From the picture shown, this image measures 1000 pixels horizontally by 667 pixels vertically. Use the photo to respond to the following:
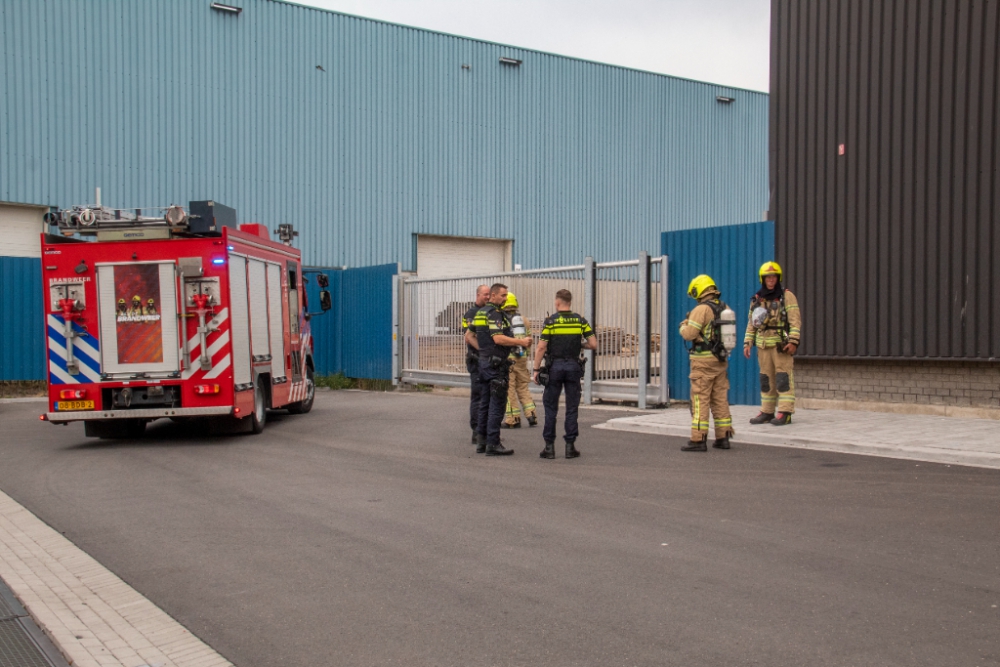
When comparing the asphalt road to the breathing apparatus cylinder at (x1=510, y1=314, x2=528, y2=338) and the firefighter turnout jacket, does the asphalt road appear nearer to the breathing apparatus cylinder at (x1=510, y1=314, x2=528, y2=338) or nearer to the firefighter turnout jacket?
the firefighter turnout jacket

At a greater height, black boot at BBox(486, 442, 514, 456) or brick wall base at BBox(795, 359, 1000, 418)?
brick wall base at BBox(795, 359, 1000, 418)

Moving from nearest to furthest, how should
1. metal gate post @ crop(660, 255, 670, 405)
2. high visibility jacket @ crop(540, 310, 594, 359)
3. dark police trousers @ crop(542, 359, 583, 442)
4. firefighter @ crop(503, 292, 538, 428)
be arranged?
dark police trousers @ crop(542, 359, 583, 442) < high visibility jacket @ crop(540, 310, 594, 359) < firefighter @ crop(503, 292, 538, 428) < metal gate post @ crop(660, 255, 670, 405)

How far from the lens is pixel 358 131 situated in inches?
1225

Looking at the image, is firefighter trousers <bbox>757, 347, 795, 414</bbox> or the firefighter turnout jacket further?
firefighter trousers <bbox>757, 347, 795, 414</bbox>

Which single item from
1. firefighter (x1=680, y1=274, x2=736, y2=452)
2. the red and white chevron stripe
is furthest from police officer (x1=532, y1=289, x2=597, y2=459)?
the red and white chevron stripe

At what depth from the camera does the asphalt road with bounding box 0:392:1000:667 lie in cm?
458

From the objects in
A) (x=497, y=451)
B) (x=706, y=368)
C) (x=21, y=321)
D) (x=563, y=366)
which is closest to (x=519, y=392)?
(x=497, y=451)

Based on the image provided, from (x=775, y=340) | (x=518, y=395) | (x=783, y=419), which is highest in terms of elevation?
(x=775, y=340)

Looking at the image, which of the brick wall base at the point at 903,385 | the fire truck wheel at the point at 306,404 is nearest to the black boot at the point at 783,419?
the brick wall base at the point at 903,385

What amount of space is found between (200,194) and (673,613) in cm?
2555

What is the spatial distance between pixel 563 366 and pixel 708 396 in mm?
1610

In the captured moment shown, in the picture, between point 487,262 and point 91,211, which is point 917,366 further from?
point 487,262

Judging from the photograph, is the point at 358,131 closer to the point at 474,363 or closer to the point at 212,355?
the point at 212,355

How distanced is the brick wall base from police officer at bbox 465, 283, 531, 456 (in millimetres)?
5259
